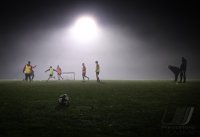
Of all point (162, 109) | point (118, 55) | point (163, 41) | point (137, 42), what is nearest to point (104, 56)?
point (118, 55)

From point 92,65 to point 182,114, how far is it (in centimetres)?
6582

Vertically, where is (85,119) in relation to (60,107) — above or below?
below

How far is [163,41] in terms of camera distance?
68.9 m

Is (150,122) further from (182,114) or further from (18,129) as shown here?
(18,129)

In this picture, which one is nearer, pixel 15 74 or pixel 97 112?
pixel 97 112

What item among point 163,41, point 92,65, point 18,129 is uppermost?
point 163,41

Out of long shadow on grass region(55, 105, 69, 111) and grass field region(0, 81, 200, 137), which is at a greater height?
long shadow on grass region(55, 105, 69, 111)

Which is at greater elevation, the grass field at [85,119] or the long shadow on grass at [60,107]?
the long shadow on grass at [60,107]

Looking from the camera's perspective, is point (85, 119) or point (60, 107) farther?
point (60, 107)

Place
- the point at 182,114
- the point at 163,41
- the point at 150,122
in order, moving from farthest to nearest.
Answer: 1. the point at 163,41
2. the point at 150,122
3. the point at 182,114

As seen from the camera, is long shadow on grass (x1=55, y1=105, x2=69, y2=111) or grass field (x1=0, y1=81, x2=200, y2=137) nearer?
grass field (x1=0, y1=81, x2=200, y2=137)

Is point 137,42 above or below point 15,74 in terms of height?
above

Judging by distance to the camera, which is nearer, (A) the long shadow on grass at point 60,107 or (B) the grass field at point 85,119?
(B) the grass field at point 85,119

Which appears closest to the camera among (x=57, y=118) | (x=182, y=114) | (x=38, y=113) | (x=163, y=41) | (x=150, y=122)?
(x=182, y=114)
